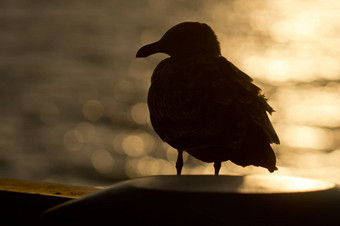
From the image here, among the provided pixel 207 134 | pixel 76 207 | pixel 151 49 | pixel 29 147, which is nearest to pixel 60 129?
pixel 29 147

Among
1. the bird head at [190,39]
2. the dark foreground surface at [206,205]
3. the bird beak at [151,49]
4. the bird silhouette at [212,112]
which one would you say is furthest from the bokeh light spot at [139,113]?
the dark foreground surface at [206,205]

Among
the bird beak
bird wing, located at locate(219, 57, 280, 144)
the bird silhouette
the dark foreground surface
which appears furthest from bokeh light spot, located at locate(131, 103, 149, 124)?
the dark foreground surface

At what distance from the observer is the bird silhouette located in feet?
15.4

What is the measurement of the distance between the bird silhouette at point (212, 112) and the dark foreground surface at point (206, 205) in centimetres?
209

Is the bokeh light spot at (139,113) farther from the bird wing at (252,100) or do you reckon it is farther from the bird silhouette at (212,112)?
the bird wing at (252,100)

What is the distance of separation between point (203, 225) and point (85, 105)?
3084cm

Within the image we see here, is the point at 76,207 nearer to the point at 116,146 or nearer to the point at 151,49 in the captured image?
the point at 151,49

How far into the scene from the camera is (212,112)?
15.6 ft

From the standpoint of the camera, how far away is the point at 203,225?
2309 mm

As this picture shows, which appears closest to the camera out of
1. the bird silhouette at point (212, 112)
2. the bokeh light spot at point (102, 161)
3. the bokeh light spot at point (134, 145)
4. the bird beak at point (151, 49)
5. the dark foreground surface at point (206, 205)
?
the dark foreground surface at point (206, 205)

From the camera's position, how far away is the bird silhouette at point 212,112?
470cm

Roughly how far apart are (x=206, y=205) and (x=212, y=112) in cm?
243

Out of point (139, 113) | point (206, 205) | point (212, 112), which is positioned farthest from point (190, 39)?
point (139, 113)

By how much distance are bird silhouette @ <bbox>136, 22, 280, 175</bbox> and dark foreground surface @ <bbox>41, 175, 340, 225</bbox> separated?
209cm
